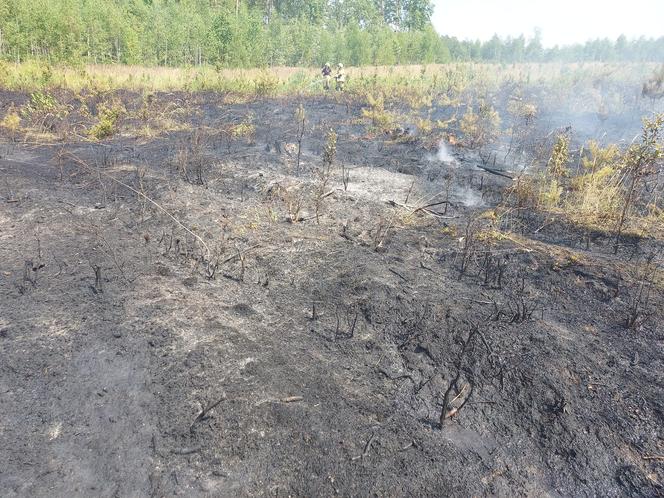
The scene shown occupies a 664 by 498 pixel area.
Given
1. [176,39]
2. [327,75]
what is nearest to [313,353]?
[327,75]

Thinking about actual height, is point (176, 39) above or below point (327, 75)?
above

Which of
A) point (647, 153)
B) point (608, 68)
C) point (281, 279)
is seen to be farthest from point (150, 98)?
point (608, 68)

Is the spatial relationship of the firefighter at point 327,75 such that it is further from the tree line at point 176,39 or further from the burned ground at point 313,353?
the burned ground at point 313,353

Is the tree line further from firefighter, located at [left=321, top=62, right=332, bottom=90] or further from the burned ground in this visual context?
the burned ground

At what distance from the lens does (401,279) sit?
14.6ft

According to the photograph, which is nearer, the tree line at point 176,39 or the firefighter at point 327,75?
the tree line at point 176,39

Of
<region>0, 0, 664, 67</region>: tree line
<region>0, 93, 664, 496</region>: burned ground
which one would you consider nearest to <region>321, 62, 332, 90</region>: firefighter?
<region>0, 0, 664, 67</region>: tree line

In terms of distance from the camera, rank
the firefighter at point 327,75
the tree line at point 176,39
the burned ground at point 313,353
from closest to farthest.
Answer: the burned ground at point 313,353 < the tree line at point 176,39 < the firefighter at point 327,75

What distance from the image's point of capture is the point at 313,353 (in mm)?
3379

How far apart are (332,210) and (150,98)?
10.8 meters

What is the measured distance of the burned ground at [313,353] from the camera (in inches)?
97.7

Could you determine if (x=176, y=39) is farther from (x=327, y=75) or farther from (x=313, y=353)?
(x=313, y=353)

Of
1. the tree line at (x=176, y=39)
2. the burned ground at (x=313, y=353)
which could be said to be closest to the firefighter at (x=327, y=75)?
the tree line at (x=176, y=39)

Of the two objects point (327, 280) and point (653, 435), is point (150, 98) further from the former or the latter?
point (653, 435)
